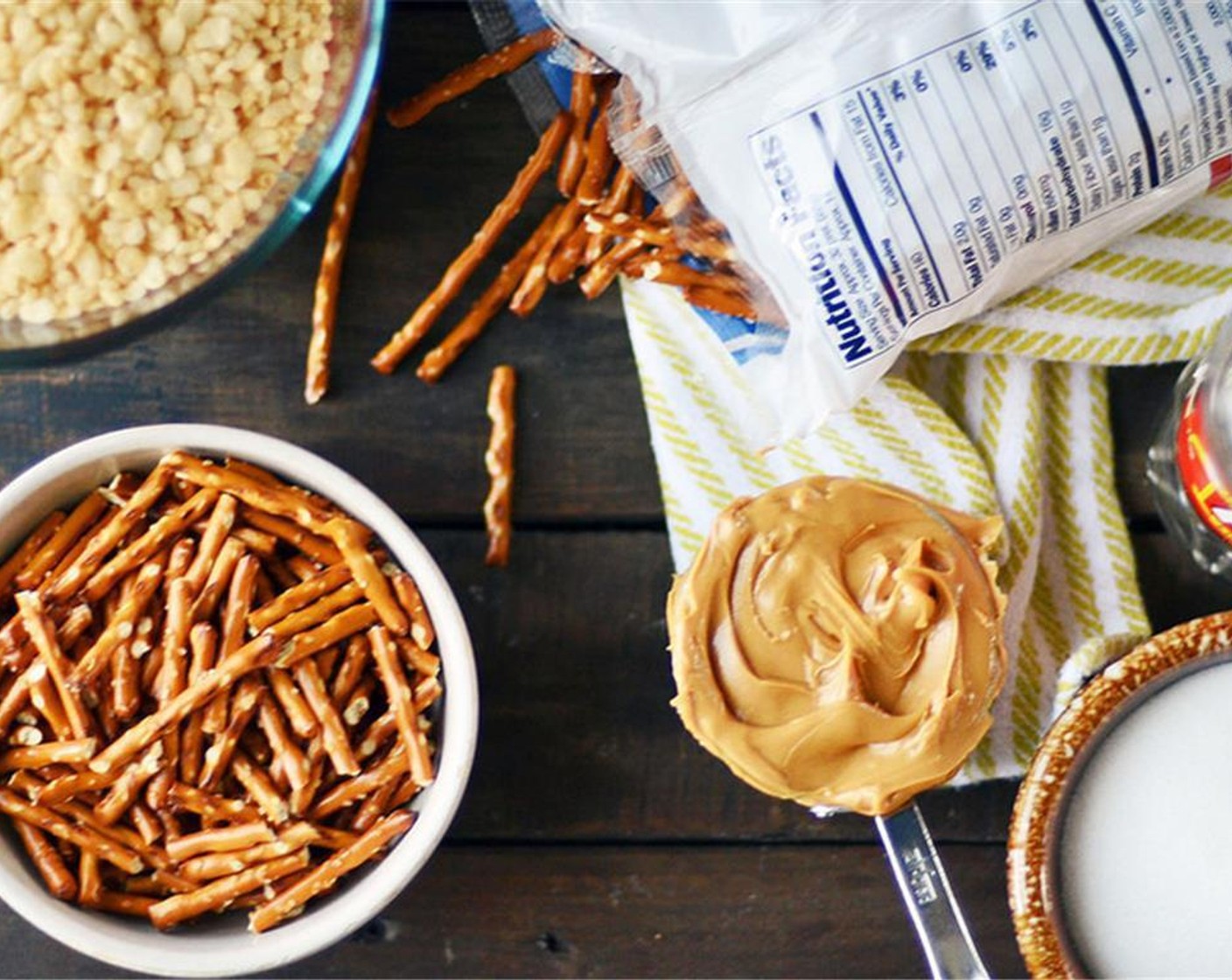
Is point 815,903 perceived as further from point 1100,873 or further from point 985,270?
point 985,270

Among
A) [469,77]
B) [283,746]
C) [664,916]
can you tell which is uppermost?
[469,77]

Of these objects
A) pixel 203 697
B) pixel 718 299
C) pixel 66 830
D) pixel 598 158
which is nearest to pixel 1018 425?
pixel 718 299

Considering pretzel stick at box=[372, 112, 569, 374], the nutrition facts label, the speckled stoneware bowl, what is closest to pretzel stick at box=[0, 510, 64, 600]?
pretzel stick at box=[372, 112, 569, 374]

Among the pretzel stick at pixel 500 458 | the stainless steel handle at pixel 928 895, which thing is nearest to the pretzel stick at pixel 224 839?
the pretzel stick at pixel 500 458

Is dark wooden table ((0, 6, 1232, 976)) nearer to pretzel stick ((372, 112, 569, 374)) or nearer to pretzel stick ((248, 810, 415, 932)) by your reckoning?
pretzel stick ((372, 112, 569, 374))

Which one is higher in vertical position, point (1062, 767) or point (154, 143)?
point (154, 143)

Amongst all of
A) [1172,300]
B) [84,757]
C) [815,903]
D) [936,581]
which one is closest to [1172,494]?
[1172,300]

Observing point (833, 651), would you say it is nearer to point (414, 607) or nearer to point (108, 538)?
point (414, 607)
